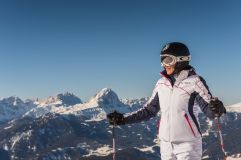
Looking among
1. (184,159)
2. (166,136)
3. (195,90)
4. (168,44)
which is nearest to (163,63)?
(168,44)

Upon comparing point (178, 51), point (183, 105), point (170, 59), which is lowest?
point (183, 105)

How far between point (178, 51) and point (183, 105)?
112 cm

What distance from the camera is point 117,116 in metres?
8.84

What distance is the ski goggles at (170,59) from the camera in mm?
7531

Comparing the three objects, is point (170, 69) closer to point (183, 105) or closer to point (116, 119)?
point (183, 105)

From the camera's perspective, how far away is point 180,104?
756 cm

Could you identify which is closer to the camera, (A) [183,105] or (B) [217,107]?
(B) [217,107]

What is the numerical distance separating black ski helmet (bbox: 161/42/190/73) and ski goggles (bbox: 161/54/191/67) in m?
0.06

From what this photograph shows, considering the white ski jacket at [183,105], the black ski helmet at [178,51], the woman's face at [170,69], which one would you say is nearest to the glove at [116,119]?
the white ski jacket at [183,105]

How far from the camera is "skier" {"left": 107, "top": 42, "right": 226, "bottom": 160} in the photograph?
7.22 m

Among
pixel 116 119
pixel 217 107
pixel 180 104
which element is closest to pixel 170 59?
pixel 180 104

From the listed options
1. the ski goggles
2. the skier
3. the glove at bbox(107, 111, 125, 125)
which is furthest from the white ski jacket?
the glove at bbox(107, 111, 125, 125)

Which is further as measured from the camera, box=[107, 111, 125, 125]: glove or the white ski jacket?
box=[107, 111, 125, 125]: glove

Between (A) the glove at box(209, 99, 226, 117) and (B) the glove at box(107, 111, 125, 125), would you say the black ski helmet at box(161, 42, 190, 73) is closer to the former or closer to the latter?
(A) the glove at box(209, 99, 226, 117)
